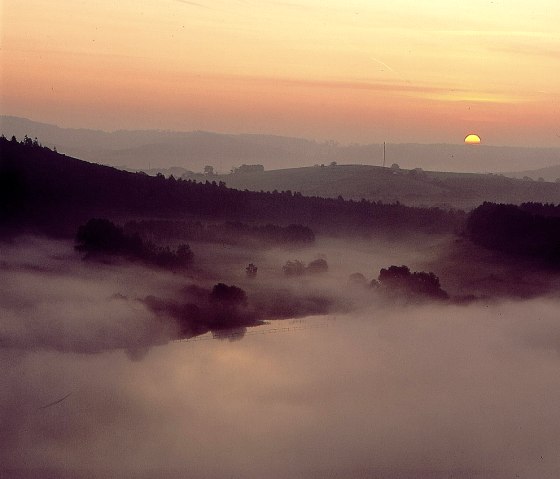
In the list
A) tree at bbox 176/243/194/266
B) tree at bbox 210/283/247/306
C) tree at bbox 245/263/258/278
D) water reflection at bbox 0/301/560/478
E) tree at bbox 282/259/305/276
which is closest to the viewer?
water reflection at bbox 0/301/560/478

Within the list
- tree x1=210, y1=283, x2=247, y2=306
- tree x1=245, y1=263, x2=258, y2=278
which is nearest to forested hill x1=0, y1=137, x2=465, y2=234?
tree x1=245, y1=263, x2=258, y2=278

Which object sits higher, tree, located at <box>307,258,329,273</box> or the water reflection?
tree, located at <box>307,258,329,273</box>

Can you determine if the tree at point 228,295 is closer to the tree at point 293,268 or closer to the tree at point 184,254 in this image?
Answer: the tree at point 184,254

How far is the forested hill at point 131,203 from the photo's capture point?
91.9 metres

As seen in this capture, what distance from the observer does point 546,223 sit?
101 m

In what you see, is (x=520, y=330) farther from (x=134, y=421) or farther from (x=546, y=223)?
(x=134, y=421)

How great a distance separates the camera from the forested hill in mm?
91938

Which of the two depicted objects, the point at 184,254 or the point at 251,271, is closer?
the point at 184,254

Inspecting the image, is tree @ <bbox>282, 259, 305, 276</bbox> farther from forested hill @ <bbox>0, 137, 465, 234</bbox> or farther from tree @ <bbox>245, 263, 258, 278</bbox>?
forested hill @ <bbox>0, 137, 465, 234</bbox>

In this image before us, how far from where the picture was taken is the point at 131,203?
10238 centimetres

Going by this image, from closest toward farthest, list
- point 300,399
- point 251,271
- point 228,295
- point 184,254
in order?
point 300,399
point 228,295
point 184,254
point 251,271

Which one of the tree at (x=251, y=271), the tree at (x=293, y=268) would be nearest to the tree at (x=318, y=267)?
the tree at (x=293, y=268)

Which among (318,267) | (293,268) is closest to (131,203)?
(293,268)

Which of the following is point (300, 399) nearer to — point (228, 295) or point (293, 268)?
point (228, 295)
